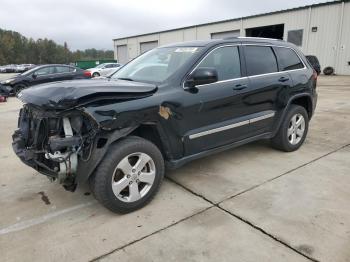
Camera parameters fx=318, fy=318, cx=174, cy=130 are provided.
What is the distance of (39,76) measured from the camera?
15.1m

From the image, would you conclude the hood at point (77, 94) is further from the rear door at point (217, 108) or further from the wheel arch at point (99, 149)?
the rear door at point (217, 108)

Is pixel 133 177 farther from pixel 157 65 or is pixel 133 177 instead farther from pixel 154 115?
pixel 157 65

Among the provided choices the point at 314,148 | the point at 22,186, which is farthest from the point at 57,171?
the point at 314,148

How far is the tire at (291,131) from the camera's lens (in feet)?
16.1

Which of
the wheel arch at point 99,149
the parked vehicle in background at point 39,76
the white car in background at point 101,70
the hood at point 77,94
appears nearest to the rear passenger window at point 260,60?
the hood at point 77,94

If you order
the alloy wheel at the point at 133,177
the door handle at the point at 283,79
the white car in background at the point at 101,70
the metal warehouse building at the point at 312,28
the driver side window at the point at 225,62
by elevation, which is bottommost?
the alloy wheel at the point at 133,177

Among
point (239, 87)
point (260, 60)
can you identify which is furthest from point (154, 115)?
point (260, 60)

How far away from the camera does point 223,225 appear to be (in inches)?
120

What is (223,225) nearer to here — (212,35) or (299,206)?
(299,206)

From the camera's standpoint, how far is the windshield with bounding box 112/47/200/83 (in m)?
3.84

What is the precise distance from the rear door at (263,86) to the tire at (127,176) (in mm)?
1616

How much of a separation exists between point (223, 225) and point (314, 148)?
9.73 ft

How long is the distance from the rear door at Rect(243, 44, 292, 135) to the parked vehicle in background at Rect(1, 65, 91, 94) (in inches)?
492

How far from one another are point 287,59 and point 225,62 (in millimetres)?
1440
